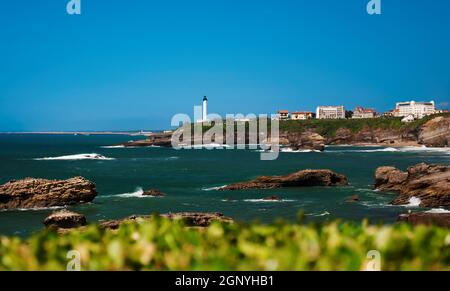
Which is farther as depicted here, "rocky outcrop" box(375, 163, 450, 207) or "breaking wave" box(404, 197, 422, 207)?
"breaking wave" box(404, 197, 422, 207)

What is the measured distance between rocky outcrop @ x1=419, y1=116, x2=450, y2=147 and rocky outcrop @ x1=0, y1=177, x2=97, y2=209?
116892 millimetres

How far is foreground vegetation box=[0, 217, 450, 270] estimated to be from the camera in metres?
5.93

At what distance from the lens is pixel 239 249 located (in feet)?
20.6

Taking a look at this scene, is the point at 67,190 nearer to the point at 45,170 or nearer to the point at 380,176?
the point at 380,176

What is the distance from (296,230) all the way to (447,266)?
178 cm

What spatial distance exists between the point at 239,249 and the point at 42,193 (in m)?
37.5

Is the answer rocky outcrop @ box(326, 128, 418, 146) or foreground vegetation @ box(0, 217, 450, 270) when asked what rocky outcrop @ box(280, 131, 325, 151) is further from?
foreground vegetation @ box(0, 217, 450, 270)

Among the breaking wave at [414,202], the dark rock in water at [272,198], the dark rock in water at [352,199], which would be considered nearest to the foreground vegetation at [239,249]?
the breaking wave at [414,202]

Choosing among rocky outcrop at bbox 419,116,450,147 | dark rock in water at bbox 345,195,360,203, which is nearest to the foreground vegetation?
dark rock in water at bbox 345,195,360,203

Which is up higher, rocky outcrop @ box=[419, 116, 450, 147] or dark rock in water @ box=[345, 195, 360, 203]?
rocky outcrop @ box=[419, 116, 450, 147]

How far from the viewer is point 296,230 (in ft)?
22.5

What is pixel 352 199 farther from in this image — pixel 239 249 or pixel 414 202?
pixel 239 249

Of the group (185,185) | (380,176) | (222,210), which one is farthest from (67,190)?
(380,176)
